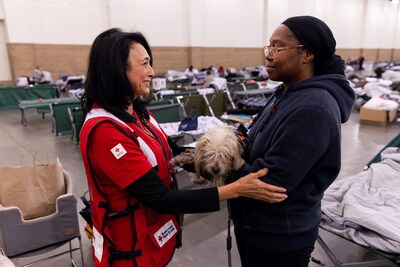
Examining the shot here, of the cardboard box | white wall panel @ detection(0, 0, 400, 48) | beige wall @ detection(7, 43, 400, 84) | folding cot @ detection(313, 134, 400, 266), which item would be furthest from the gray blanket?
white wall panel @ detection(0, 0, 400, 48)

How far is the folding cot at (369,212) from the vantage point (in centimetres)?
183

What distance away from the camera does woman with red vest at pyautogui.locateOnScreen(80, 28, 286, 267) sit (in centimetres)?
101

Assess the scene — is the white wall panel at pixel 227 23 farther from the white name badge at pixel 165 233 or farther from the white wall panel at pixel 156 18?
the white name badge at pixel 165 233

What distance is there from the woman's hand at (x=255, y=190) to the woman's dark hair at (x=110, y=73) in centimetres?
46

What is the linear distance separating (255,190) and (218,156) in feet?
0.83

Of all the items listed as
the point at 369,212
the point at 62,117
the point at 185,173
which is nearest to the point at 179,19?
the point at 62,117

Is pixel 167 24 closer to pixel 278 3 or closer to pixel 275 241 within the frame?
pixel 278 3

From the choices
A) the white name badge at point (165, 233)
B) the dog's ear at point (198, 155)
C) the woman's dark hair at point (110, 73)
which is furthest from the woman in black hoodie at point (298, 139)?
the woman's dark hair at point (110, 73)

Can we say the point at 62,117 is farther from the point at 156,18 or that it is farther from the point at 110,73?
the point at 156,18

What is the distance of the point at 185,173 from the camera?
167 inches

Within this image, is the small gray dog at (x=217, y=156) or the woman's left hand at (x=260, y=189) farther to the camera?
the small gray dog at (x=217, y=156)

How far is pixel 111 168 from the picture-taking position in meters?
1.01

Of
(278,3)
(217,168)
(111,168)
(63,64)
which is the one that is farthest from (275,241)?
(278,3)

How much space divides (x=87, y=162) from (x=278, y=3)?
19309 millimetres
